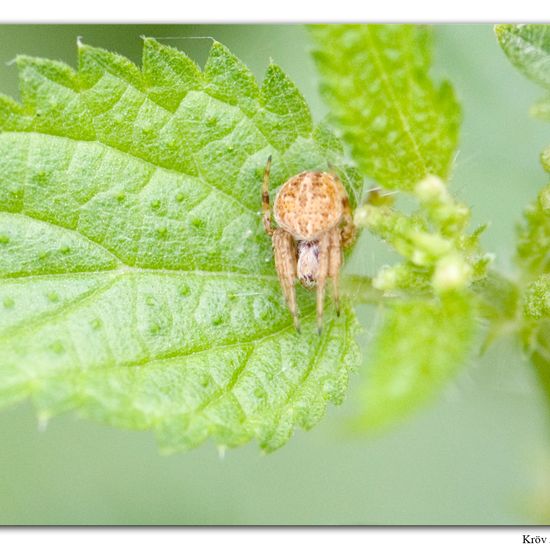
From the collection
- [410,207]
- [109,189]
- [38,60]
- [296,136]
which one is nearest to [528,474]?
[410,207]

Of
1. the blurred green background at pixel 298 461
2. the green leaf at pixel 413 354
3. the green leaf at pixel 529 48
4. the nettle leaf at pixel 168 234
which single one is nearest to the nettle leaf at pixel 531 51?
the green leaf at pixel 529 48

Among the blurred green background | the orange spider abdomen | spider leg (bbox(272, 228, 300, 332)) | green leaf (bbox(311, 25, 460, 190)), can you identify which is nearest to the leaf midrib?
green leaf (bbox(311, 25, 460, 190))

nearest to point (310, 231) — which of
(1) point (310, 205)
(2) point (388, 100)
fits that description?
(1) point (310, 205)

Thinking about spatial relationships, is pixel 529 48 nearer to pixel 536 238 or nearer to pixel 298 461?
pixel 536 238

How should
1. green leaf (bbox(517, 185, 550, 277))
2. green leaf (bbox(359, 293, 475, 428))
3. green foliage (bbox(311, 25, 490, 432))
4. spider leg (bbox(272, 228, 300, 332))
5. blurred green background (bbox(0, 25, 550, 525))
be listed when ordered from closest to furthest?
1. green leaf (bbox(359, 293, 475, 428))
2. green foliage (bbox(311, 25, 490, 432))
3. green leaf (bbox(517, 185, 550, 277))
4. spider leg (bbox(272, 228, 300, 332))
5. blurred green background (bbox(0, 25, 550, 525))

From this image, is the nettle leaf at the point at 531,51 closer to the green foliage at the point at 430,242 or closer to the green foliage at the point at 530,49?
the green foliage at the point at 530,49

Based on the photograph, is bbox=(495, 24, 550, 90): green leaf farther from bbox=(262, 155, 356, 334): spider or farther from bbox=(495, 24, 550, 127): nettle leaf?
bbox=(262, 155, 356, 334): spider
